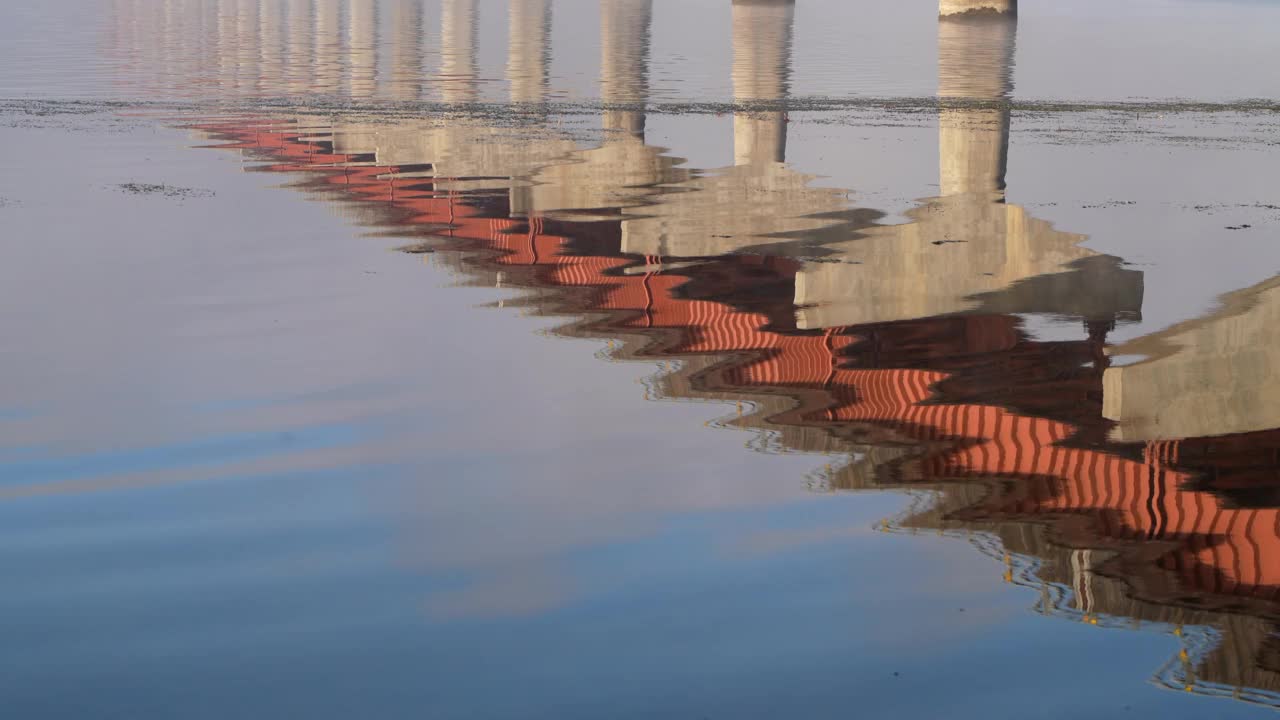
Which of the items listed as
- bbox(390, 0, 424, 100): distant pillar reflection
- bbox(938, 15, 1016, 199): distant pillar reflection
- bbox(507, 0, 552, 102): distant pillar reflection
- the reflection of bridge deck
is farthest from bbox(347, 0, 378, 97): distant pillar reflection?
the reflection of bridge deck

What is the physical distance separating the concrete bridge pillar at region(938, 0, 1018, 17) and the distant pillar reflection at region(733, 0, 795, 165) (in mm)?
7121

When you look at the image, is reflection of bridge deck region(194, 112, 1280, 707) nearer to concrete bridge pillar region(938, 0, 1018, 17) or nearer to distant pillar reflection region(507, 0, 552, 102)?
distant pillar reflection region(507, 0, 552, 102)

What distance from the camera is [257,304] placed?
1108cm

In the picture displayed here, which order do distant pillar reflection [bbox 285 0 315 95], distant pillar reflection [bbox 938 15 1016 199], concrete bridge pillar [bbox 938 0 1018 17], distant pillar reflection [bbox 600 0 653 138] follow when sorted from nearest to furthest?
distant pillar reflection [bbox 938 15 1016 199]
distant pillar reflection [bbox 600 0 653 138]
distant pillar reflection [bbox 285 0 315 95]
concrete bridge pillar [bbox 938 0 1018 17]

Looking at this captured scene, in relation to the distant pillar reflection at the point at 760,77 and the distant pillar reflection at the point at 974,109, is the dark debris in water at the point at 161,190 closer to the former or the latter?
the distant pillar reflection at the point at 760,77

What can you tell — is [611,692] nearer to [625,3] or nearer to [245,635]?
[245,635]

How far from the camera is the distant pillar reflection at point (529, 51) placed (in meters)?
34.2

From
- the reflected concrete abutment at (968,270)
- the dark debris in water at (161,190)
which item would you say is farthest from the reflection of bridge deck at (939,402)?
the dark debris in water at (161,190)

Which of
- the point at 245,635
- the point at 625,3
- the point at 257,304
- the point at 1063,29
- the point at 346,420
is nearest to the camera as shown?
the point at 245,635

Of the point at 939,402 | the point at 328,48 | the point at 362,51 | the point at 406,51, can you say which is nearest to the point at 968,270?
the point at 939,402

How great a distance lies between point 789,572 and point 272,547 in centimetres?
209

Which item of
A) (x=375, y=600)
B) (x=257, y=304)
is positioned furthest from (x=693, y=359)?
(x=375, y=600)

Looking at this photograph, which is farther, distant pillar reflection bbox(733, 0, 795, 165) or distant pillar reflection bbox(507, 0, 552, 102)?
distant pillar reflection bbox(507, 0, 552, 102)

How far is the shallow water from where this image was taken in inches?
206
